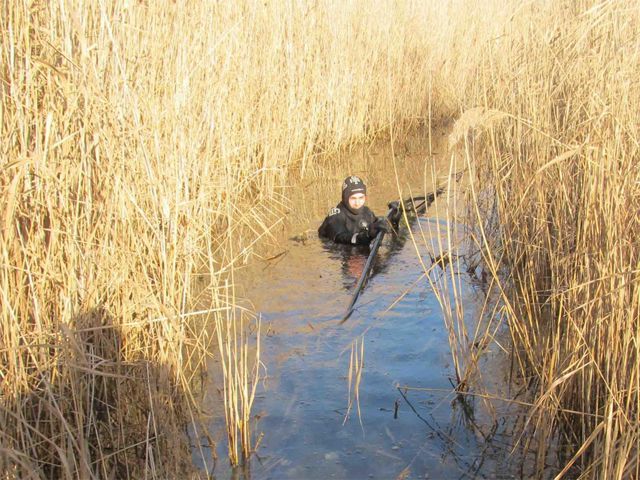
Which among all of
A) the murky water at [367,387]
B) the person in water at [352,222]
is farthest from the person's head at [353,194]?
the murky water at [367,387]

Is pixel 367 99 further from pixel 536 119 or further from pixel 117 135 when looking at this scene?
pixel 117 135

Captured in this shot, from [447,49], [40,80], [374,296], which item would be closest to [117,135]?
[40,80]

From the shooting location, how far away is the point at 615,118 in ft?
9.87

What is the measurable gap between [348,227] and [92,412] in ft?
14.3

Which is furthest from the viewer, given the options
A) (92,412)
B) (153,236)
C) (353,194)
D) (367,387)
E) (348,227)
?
(353,194)

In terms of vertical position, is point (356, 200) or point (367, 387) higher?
point (356, 200)

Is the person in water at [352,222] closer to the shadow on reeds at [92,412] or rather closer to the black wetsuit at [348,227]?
the black wetsuit at [348,227]

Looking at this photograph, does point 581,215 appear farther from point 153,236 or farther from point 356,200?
point 356,200

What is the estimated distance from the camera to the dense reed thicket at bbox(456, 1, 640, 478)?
112 inches

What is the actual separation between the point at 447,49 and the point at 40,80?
10.00 m

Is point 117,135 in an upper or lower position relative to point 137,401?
upper

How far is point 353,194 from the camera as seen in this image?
722 centimetres

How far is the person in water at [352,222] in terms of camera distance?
700 cm

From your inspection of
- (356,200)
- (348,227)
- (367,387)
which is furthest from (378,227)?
(367,387)
